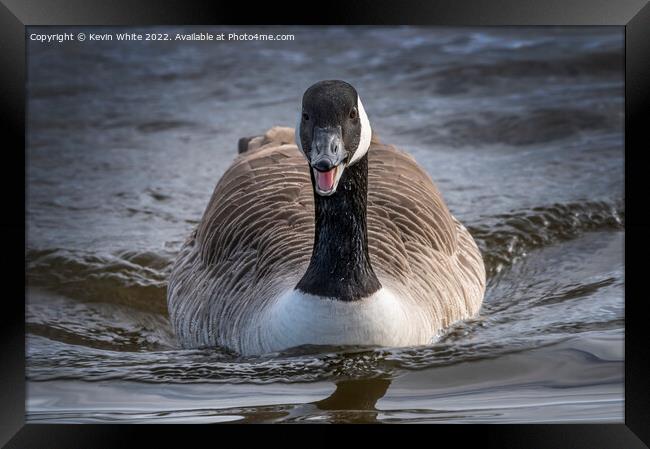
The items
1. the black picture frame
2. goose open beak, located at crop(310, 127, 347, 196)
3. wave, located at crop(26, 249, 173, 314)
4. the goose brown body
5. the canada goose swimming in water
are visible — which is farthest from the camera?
wave, located at crop(26, 249, 173, 314)

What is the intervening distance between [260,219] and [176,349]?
2.91 ft

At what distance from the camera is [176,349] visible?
6.61 meters

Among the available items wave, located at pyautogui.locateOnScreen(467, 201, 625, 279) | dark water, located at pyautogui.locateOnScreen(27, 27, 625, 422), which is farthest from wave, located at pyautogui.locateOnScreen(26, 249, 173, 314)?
wave, located at pyautogui.locateOnScreen(467, 201, 625, 279)

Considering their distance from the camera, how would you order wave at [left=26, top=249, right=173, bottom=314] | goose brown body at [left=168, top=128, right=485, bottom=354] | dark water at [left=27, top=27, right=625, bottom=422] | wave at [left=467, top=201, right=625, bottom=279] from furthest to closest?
1. wave at [left=467, top=201, right=625, bottom=279]
2. wave at [left=26, top=249, right=173, bottom=314]
3. goose brown body at [left=168, top=128, right=485, bottom=354]
4. dark water at [left=27, top=27, right=625, bottom=422]

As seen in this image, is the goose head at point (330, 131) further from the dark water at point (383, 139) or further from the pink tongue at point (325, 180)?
the dark water at point (383, 139)

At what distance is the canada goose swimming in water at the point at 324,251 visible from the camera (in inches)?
218

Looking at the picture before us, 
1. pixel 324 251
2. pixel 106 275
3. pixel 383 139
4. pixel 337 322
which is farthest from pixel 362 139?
pixel 383 139

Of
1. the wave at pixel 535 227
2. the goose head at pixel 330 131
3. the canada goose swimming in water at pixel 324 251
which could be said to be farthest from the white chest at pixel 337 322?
the wave at pixel 535 227

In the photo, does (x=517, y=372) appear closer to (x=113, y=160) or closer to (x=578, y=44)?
(x=113, y=160)

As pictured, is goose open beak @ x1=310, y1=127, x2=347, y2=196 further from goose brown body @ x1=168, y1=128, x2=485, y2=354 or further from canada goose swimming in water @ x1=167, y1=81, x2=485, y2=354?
goose brown body @ x1=168, y1=128, x2=485, y2=354

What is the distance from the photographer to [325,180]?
16.9ft

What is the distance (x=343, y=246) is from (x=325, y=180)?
2.22 ft

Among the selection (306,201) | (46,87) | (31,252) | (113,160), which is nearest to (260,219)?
(306,201)

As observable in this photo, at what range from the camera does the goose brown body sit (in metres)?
6.02
